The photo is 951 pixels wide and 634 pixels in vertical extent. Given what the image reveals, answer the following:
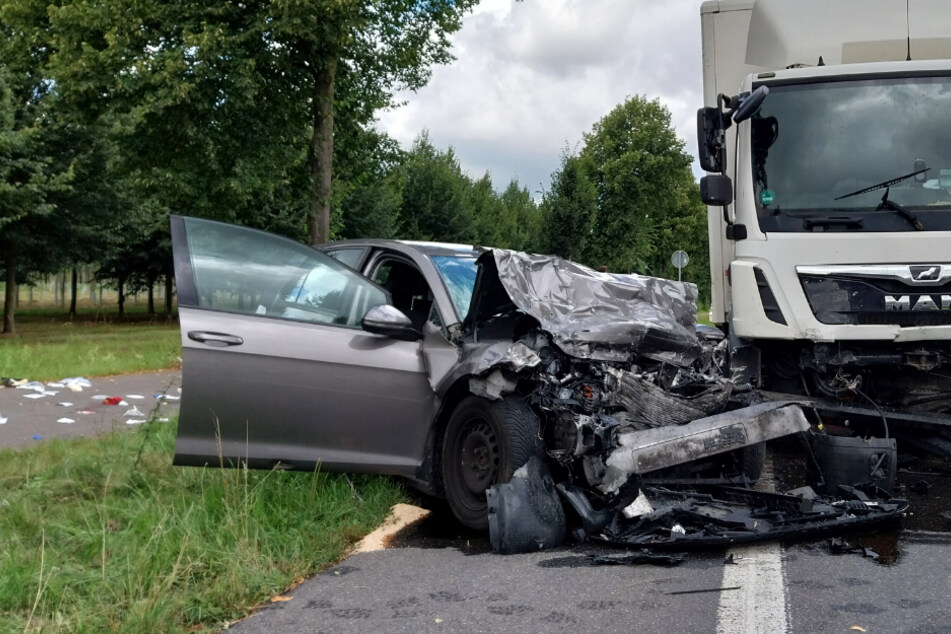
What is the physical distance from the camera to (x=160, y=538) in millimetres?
4750

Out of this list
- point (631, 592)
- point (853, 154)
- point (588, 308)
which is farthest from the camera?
point (853, 154)

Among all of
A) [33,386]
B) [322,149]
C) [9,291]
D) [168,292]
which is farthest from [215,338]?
[168,292]

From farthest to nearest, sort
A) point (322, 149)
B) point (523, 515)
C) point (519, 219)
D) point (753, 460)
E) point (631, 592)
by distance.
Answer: point (519, 219), point (322, 149), point (753, 460), point (523, 515), point (631, 592)

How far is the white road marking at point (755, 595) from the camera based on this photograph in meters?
3.71

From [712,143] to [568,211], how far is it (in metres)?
34.3

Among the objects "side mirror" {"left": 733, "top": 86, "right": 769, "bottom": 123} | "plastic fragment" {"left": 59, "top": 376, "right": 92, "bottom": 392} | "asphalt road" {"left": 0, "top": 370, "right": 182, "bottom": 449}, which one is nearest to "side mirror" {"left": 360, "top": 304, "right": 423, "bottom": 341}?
"asphalt road" {"left": 0, "top": 370, "right": 182, "bottom": 449}

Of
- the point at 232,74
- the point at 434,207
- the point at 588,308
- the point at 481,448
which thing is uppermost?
the point at 434,207

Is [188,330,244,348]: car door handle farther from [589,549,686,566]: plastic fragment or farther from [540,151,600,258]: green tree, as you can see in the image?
[540,151,600,258]: green tree

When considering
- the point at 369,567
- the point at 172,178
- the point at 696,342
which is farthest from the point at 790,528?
the point at 172,178

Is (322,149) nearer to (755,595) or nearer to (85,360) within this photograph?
(85,360)

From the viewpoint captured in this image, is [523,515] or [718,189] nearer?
[523,515]

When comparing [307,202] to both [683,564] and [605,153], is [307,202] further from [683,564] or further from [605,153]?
[605,153]

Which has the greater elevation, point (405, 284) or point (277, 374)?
point (405, 284)

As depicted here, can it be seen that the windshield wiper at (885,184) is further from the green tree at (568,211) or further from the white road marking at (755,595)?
the green tree at (568,211)
